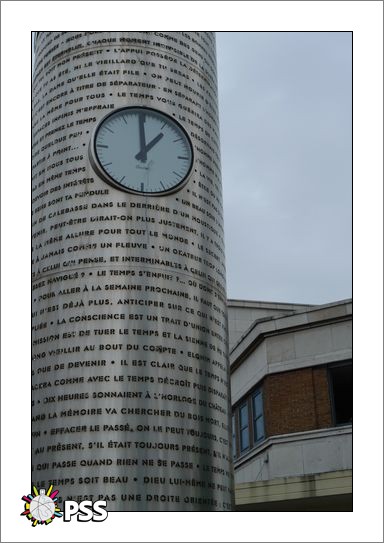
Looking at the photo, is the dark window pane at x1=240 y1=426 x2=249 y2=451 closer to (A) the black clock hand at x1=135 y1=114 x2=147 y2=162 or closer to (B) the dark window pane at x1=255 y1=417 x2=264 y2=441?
(B) the dark window pane at x1=255 y1=417 x2=264 y2=441

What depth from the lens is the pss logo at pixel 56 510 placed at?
372 inches

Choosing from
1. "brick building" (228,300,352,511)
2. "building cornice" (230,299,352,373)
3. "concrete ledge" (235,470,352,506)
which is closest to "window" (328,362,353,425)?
"brick building" (228,300,352,511)

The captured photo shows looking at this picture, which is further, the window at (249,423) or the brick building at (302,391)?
the window at (249,423)

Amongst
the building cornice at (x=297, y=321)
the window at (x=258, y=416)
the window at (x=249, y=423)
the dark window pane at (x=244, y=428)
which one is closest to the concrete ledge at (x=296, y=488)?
the window at (x=249, y=423)

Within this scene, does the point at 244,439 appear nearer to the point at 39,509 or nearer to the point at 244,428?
the point at 244,428

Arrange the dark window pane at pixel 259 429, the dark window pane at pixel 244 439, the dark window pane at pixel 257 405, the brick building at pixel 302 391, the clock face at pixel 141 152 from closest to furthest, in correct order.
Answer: the clock face at pixel 141 152 < the brick building at pixel 302 391 < the dark window pane at pixel 259 429 < the dark window pane at pixel 257 405 < the dark window pane at pixel 244 439

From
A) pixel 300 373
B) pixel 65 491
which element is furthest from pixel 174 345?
pixel 300 373

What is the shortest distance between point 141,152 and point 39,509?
5265mm

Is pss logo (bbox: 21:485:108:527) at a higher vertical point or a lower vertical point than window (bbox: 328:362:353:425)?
lower

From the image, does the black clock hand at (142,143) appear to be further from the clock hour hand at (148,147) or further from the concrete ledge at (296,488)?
the concrete ledge at (296,488)

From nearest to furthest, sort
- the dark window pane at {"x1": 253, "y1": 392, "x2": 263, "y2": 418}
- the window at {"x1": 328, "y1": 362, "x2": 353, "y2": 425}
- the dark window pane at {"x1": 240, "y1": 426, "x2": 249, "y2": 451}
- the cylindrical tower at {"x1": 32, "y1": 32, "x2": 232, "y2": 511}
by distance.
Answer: the cylindrical tower at {"x1": 32, "y1": 32, "x2": 232, "y2": 511} → the window at {"x1": 328, "y1": 362, "x2": 353, "y2": 425} → the dark window pane at {"x1": 253, "y1": 392, "x2": 263, "y2": 418} → the dark window pane at {"x1": 240, "y1": 426, "x2": 249, "y2": 451}

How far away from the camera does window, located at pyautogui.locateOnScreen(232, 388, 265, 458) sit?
94.9 ft

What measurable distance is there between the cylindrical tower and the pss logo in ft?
1.03

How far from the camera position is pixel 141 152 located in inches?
467
